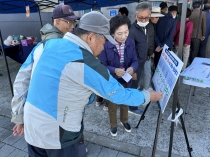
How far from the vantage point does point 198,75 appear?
7.41ft

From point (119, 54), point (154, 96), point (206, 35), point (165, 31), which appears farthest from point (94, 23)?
point (206, 35)

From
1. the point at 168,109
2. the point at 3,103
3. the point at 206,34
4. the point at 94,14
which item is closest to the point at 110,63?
the point at 94,14

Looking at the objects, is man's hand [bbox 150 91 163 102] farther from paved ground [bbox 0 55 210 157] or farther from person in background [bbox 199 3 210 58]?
person in background [bbox 199 3 210 58]

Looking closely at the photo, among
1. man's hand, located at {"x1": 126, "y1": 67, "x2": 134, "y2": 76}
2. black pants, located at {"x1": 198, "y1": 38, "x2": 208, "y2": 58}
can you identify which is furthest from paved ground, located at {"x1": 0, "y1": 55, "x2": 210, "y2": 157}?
black pants, located at {"x1": 198, "y1": 38, "x2": 208, "y2": 58}

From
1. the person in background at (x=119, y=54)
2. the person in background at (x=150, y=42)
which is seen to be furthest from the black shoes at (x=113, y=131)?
the person in background at (x=150, y=42)

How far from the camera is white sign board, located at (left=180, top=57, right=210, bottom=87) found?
2171mm

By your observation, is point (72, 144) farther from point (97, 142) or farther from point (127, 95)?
point (97, 142)

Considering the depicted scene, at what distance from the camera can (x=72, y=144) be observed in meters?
1.46

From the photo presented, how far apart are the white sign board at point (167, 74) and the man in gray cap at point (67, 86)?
10.1 inches

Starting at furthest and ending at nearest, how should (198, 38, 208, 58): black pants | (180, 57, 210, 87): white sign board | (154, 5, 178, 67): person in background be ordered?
(198, 38, 208, 58): black pants
(154, 5, 178, 67): person in background
(180, 57, 210, 87): white sign board

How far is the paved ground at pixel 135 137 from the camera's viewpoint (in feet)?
8.06

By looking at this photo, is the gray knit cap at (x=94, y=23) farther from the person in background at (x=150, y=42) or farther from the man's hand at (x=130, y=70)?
the person in background at (x=150, y=42)

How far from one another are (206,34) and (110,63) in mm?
3636

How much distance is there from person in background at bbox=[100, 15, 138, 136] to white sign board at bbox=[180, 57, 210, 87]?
2.26ft
